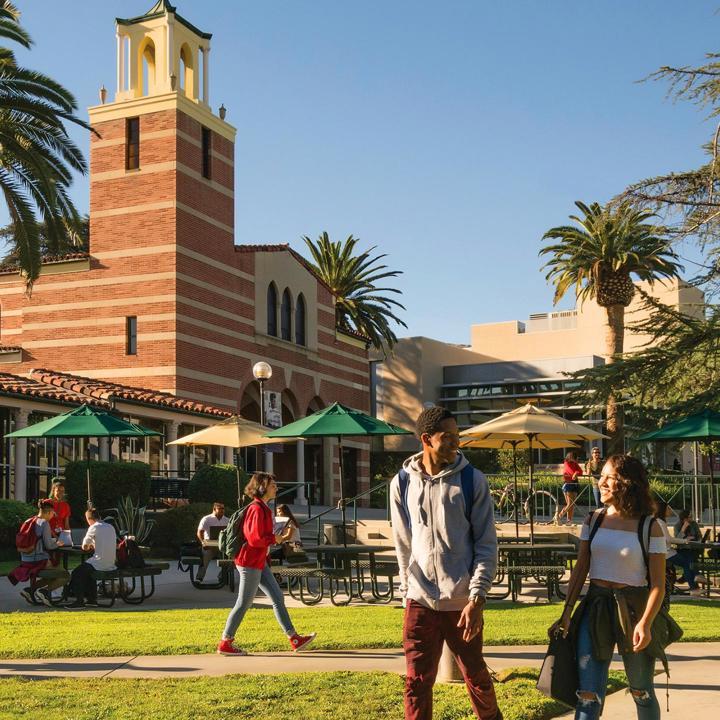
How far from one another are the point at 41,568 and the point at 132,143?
2238 centimetres

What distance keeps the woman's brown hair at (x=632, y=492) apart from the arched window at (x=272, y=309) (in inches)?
1304

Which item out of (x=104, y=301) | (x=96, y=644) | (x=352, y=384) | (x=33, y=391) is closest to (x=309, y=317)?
(x=352, y=384)

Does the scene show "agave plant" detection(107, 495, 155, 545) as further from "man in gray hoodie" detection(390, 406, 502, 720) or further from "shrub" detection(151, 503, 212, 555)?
"man in gray hoodie" detection(390, 406, 502, 720)

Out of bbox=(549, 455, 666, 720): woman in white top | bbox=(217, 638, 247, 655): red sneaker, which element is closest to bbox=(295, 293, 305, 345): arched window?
bbox=(217, 638, 247, 655): red sneaker

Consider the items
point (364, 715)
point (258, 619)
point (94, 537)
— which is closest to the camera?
point (364, 715)

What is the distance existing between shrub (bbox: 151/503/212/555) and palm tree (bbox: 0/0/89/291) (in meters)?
5.84

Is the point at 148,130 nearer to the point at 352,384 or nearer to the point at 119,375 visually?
the point at 119,375

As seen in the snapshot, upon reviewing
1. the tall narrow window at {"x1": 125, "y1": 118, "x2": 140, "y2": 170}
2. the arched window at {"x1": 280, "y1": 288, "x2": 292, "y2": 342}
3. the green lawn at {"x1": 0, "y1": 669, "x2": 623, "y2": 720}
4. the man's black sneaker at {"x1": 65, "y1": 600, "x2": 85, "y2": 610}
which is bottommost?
the man's black sneaker at {"x1": 65, "y1": 600, "x2": 85, "y2": 610}

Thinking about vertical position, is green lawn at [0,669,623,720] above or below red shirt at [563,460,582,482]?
below

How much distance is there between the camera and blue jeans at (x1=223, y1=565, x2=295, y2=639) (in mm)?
9922

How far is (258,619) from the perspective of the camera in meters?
12.9

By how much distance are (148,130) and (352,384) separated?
14503mm

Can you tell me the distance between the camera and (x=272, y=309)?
39.0 metres

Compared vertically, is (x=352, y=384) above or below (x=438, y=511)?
above
